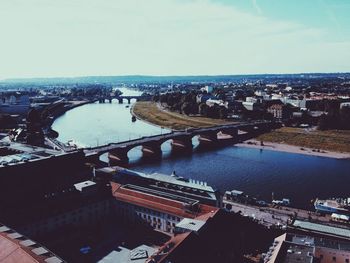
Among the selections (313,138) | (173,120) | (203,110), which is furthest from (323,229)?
(203,110)

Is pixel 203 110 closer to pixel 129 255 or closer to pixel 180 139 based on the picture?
pixel 180 139

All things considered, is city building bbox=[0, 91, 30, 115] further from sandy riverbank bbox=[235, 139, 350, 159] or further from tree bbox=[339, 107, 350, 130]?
tree bbox=[339, 107, 350, 130]

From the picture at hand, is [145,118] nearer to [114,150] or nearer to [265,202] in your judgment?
[114,150]

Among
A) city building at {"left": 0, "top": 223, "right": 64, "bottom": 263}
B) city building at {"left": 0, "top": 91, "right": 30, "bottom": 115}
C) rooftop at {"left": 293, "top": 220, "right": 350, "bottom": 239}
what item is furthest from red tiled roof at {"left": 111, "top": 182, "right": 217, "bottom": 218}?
city building at {"left": 0, "top": 91, "right": 30, "bottom": 115}

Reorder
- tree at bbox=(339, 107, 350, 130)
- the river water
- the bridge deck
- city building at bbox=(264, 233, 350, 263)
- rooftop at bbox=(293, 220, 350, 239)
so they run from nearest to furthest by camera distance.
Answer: city building at bbox=(264, 233, 350, 263), rooftop at bbox=(293, 220, 350, 239), the river water, the bridge deck, tree at bbox=(339, 107, 350, 130)

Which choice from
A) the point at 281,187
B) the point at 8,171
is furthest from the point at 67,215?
the point at 281,187

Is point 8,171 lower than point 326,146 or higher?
higher
